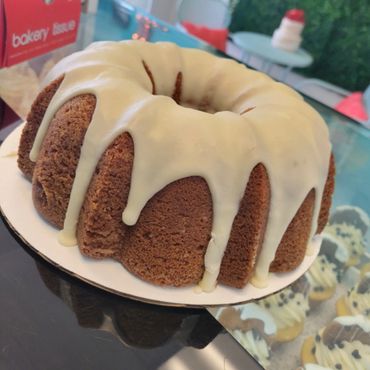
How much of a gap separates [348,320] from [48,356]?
1.59 ft

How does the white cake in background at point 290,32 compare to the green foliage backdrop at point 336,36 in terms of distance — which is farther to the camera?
the green foliage backdrop at point 336,36

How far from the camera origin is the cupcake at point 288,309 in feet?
2.36

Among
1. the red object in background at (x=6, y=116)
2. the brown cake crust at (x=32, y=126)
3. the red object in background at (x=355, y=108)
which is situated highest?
the brown cake crust at (x=32, y=126)

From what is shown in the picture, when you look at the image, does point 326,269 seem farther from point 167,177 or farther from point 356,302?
point 167,177

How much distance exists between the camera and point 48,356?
56cm

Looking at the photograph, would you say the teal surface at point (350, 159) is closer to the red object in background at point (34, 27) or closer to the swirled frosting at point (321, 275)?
the swirled frosting at point (321, 275)

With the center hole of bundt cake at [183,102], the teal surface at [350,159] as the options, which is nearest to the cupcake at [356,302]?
the teal surface at [350,159]

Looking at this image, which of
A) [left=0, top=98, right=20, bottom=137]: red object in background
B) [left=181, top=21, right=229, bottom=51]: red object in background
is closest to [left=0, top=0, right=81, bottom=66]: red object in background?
[left=0, top=98, right=20, bottom=137]: red object in background

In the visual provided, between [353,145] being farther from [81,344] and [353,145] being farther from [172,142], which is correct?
[81,344]

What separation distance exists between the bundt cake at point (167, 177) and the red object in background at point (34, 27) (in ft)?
0.85

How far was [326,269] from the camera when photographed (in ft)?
2.89

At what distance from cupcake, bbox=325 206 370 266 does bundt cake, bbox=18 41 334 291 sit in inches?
8.3

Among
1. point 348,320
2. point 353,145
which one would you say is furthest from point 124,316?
point 353,145

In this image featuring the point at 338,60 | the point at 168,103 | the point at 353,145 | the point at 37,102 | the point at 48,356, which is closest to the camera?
the point at 48,356
